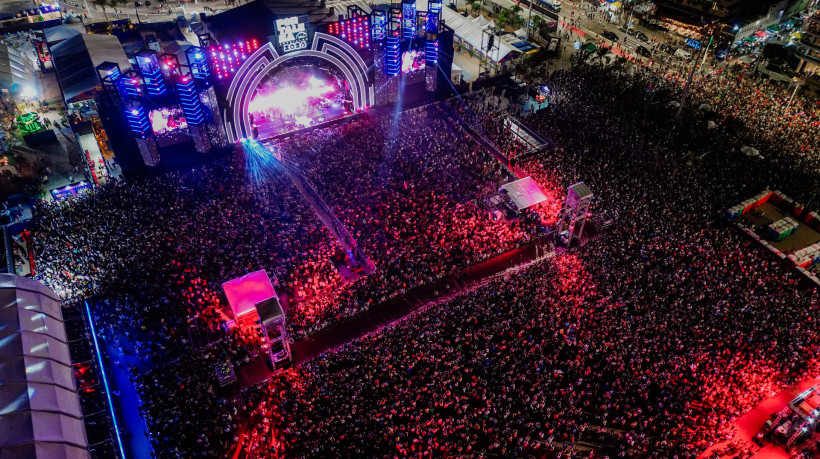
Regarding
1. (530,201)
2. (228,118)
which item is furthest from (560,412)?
(228,118)

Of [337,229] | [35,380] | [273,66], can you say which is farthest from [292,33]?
[35,380]

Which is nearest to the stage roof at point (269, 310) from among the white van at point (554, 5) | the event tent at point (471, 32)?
the event tent at point (471, 32)

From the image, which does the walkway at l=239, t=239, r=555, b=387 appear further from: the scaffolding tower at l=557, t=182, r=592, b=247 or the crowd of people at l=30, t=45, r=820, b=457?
the scaffolding tower at l=557, t=182, r=592, b=247

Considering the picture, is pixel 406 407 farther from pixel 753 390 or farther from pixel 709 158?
pixel 709 158

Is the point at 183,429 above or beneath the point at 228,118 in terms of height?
beneath

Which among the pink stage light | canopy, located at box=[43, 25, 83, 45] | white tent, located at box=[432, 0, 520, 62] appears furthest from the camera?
white tent, located at box=[432, 0, 520, 62]

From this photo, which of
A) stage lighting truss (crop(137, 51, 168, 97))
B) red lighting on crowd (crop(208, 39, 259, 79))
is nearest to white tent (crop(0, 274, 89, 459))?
stage lighting truss (crop(137, 51, 168, 97))
